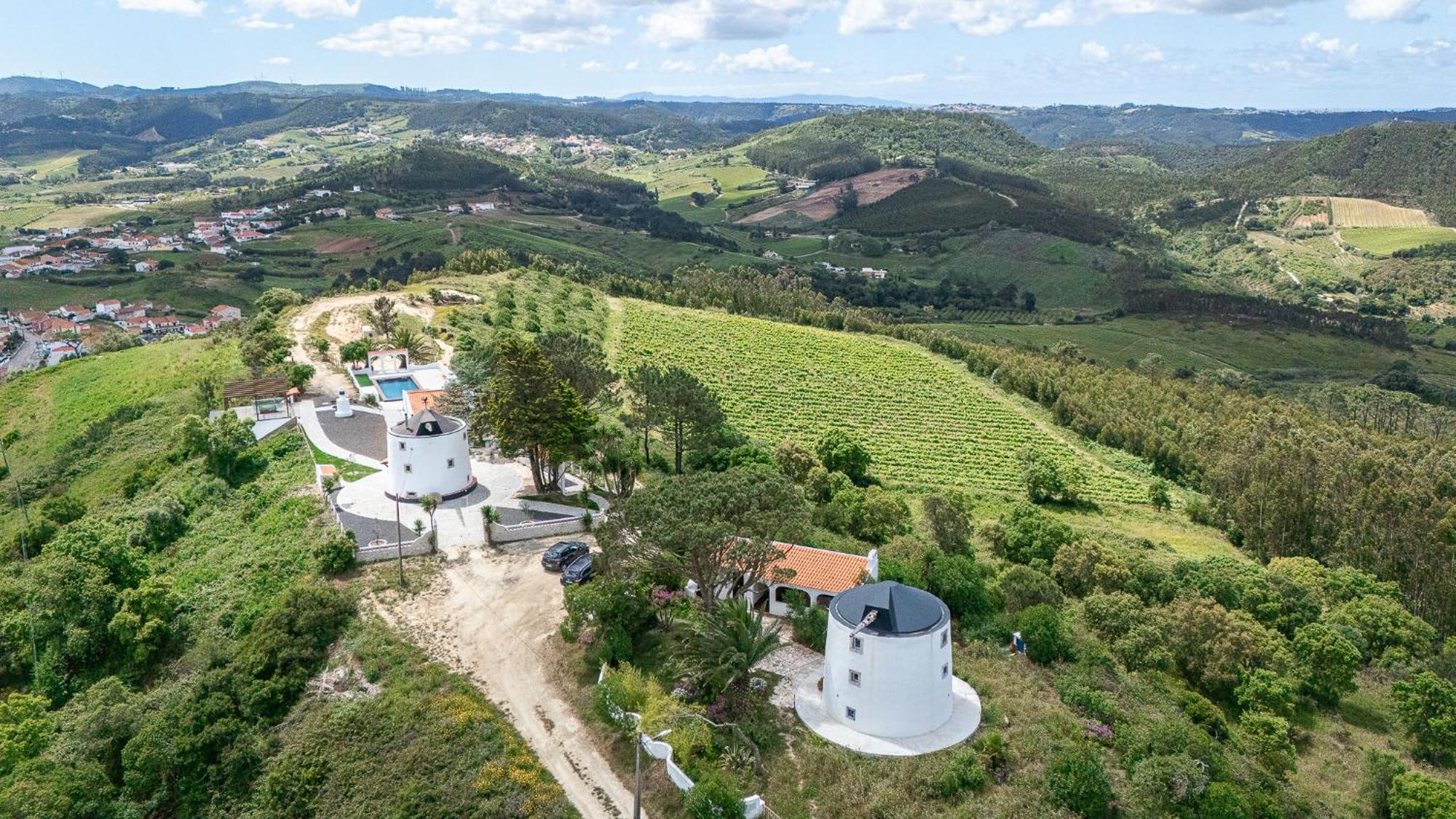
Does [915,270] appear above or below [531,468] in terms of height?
below

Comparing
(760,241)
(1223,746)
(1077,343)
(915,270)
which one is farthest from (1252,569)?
(760,241)

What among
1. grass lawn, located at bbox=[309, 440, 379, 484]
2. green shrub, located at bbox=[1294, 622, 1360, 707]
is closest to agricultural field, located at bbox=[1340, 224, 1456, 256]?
green shrub, located at bbox=[1294, 622, 1360, 707]

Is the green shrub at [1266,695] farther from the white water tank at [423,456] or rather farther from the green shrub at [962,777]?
the white water tank at [423,456]

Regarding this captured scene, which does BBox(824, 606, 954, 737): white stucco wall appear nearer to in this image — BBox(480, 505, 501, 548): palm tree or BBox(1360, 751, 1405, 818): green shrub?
BBox(1360, 751, 1405, 818): green shrub

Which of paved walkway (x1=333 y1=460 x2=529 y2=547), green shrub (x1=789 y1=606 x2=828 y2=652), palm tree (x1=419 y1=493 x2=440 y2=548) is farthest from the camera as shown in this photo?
paved walkway (x1=333 y1=460 x2=529 y2=547)

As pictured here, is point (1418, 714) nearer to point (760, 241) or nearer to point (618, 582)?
point (618, 582)

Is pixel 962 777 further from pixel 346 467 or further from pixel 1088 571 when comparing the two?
pixel 346 467

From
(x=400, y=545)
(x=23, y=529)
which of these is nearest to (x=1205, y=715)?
(x=400, y=545)
